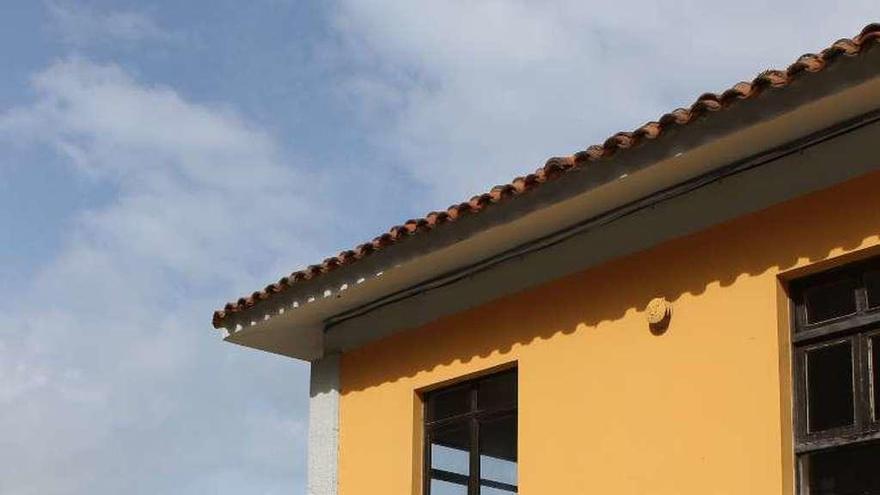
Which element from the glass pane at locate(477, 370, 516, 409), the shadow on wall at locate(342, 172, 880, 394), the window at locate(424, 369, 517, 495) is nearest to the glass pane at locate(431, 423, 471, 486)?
the window at locate(424, 369, 517, 495)

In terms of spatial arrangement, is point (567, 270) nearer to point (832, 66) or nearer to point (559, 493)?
point (559, 493)

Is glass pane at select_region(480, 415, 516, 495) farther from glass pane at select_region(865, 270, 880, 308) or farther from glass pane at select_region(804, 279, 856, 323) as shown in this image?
glass pane at select_region(865, 270, 880, 308)

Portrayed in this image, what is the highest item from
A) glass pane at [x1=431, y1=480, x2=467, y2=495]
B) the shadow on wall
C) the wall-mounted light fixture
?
the shadow on wall

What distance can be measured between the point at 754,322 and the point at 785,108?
1.28 m

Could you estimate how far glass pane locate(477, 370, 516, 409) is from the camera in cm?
1120

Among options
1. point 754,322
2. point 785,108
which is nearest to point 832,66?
point 785,108

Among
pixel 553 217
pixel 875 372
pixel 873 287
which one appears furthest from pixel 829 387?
pixel 553 217

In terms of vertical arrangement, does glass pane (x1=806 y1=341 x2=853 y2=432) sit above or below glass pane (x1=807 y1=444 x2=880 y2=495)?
above

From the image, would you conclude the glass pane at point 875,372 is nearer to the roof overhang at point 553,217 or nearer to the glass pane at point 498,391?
the roof overhang at point 553,217

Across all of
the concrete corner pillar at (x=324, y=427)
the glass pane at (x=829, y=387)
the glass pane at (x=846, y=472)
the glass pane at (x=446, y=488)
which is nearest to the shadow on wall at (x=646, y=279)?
the concrete corner pillar at (x=324, y=427)

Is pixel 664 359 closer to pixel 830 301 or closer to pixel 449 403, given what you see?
pixel 830 301

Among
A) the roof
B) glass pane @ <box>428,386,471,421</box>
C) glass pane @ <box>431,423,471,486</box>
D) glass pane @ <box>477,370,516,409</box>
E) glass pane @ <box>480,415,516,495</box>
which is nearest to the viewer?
the roof

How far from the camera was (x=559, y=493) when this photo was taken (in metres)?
10.4

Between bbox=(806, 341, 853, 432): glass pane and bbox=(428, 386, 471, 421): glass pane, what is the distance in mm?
2729
